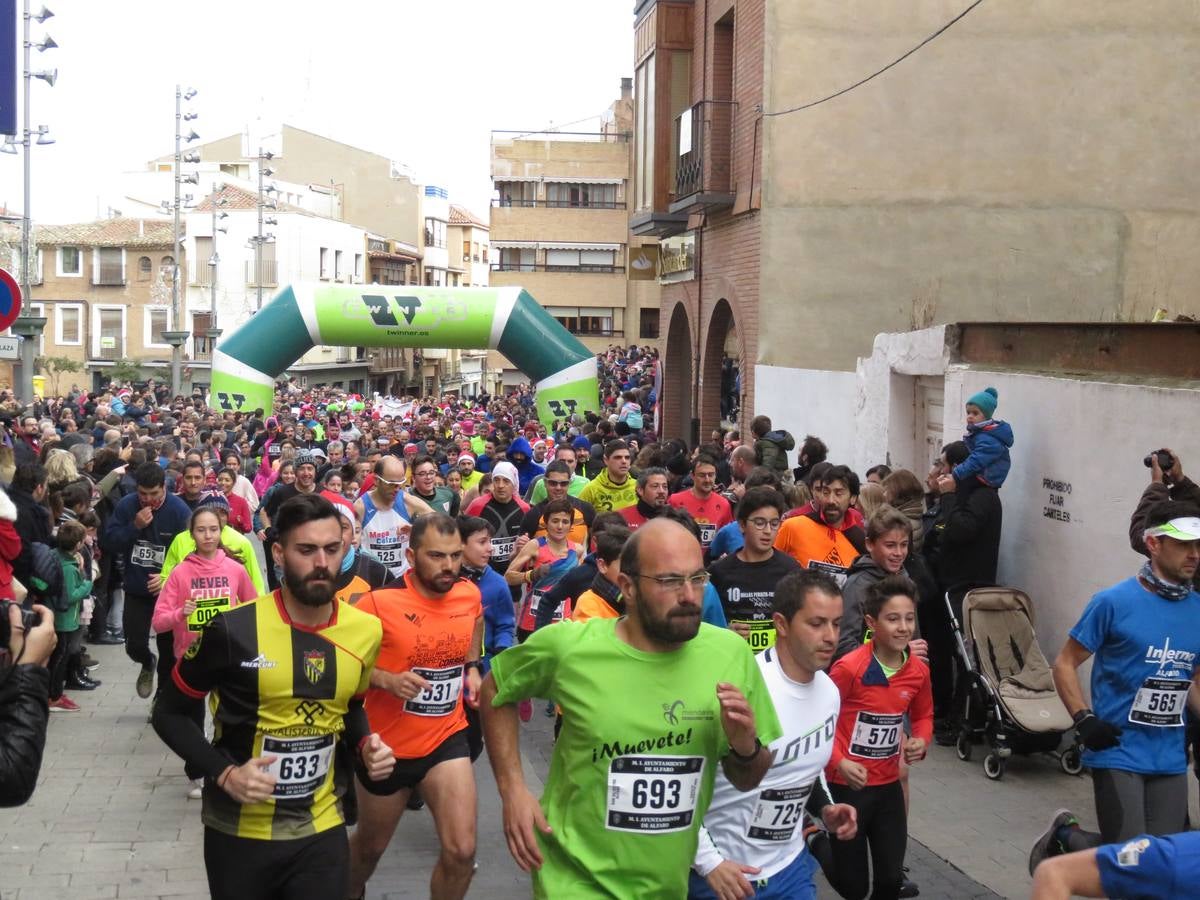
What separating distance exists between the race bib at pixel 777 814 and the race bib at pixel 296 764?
1.39 m

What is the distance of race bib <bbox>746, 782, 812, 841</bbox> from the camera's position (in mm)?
4922

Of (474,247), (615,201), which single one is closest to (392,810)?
(615,201)

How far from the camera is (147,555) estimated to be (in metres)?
9.65

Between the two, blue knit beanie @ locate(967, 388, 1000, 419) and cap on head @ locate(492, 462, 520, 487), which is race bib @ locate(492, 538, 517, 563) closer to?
cap on head @ locate(492, 462, 520, 487)

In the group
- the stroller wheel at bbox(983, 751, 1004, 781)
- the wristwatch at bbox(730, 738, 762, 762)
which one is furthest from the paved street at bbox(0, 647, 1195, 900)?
the wristwatch at bbox(730, 738, 762, 762)

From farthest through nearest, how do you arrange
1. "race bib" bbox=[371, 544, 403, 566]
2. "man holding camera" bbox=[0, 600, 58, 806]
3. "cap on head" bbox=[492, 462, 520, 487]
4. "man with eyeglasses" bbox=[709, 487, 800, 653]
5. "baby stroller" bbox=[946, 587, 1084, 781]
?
"cap on head" bbox=[492, 462, 520, 487] < "race bib" bbox=[371, 544, 403, 566] < "baby stroller" bbox=[946, 587, 1084, 781] < "man with eyeglasses" bbox=[709, 487, 800, 653] < "man holding camera" bbox=[0, 600, 58, 806]

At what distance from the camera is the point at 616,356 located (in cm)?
5756

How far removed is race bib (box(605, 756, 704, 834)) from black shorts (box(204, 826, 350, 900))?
46.2 inches

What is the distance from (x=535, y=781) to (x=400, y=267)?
82.8m

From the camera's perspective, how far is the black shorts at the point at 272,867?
4.71 m

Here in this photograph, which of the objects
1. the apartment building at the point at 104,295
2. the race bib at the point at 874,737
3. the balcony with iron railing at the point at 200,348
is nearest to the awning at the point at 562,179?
the balcony with iron railing at the point at 200,348

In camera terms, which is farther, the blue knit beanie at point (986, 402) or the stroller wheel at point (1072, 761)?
the blue knit beanie at point (986, 402)

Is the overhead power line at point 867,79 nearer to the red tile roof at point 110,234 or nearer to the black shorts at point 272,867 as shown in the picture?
the black shorts at point 272,867

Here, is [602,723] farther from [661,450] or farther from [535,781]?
[661,450]
